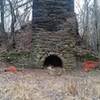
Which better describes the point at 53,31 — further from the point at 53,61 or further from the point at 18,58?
the point at 18,58

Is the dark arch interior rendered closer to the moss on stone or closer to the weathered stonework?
the weathered stonework

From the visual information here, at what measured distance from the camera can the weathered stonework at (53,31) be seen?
45.0 ft

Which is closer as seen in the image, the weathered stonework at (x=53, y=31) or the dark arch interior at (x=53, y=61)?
the weathered stonework at (x=53, y=31)

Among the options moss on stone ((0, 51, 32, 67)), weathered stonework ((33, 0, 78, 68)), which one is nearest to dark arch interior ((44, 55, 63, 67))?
weathered stonework ((33, 0, 78, 68))

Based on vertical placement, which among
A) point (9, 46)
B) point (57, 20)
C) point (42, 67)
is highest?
point (57, 20)

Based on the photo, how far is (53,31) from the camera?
1380 cm

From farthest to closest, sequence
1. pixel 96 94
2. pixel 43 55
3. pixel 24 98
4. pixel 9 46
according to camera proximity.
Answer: pixel 9 46, pixel 43 55, pixel 96 94, pixel 24 98

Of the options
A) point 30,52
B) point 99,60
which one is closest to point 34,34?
point 30,52

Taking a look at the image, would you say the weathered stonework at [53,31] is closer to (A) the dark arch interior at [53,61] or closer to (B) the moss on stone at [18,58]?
(B) the moss on stone at [18,58]

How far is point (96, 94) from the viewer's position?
23.9 ft

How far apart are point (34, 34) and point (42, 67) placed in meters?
1.60

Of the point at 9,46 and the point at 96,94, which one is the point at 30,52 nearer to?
the point at 9,46

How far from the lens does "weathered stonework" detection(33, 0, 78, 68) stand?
13.7 meters

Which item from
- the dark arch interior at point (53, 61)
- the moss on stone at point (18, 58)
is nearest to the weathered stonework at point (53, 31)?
the moss on stone at point (18, 58)
